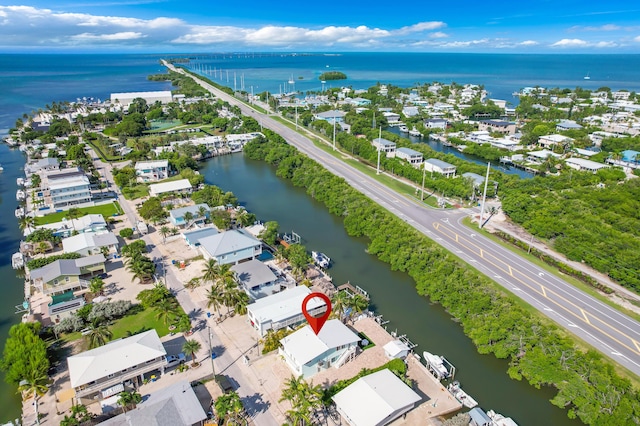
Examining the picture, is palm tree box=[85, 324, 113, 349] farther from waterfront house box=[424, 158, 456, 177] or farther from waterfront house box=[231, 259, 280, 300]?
waterfront house box=[424, 158, 456, 177]

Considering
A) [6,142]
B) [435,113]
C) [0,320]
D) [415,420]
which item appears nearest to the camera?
[415,420]

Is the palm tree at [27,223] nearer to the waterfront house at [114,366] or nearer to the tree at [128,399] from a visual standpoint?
the waterfront house at [114,366]

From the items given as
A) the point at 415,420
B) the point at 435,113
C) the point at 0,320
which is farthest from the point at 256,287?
the point at 435,113

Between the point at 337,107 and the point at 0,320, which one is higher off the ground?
the point at 337,107

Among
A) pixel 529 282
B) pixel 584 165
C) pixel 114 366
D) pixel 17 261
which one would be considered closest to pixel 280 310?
pixel 114 366

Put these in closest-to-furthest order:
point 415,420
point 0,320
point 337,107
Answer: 1. point 415,420
2. point 0,320
3. point 337,107

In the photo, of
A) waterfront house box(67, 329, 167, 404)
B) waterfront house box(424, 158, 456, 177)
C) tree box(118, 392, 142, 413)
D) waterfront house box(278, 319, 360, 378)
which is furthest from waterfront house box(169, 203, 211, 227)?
waterfront house box(424, 158, 456, 177)

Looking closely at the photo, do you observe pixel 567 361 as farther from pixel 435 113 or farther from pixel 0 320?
pixel 435 113
